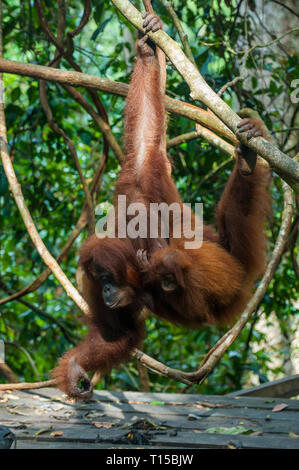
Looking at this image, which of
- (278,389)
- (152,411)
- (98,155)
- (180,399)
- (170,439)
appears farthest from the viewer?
(98,155)

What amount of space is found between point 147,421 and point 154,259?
86 centimetres

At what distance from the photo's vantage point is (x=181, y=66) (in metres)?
2.09

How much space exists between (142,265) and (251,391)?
139cm

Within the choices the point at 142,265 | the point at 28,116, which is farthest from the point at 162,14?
the point at 142,265

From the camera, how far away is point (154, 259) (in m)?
2.63

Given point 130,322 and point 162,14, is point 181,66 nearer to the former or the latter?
point 130,322

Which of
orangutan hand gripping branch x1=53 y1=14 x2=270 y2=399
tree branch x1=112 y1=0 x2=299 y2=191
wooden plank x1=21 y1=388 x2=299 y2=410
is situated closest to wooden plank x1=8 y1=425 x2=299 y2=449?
orangutan hand gripping branch x1=53 y1=14 x2=270 y2=399

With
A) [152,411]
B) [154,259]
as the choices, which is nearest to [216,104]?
[154,259]

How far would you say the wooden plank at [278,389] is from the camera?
3.64 m

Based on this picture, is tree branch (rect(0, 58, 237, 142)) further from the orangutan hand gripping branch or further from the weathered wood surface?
the weathered wood surface

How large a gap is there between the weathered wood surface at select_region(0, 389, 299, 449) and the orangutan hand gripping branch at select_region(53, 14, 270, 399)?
25 cm

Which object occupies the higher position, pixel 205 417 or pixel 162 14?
pixel 162 14

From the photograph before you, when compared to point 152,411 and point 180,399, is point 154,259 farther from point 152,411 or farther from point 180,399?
point 180,399

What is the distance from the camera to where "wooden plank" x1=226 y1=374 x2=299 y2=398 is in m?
3.64
